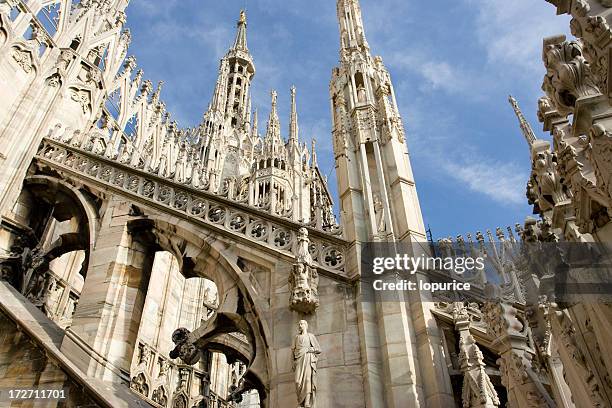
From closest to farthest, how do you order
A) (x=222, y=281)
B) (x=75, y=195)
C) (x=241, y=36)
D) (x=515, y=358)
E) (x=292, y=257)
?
(x=515, y=358) < (x=292, y=257) < (x=222, y=281) < (x=75, y=195) < (x=241, y=36)

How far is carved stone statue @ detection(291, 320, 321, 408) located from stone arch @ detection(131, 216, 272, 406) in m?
0.76

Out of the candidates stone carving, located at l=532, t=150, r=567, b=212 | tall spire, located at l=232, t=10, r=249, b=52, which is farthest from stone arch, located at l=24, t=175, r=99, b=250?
tall spire, located at l=232, t=10, r=249, b=52

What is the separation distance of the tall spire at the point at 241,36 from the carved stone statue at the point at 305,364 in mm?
44311

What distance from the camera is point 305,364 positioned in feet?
20.0

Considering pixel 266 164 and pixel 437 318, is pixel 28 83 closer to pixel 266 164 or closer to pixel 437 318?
pixel 437 318

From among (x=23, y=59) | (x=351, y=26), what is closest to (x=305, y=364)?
(x=351, y=26)

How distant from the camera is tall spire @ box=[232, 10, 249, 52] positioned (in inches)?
1874

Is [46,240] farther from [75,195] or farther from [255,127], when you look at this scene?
[255,127]

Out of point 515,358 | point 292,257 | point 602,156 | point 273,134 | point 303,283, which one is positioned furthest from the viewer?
point 273,134

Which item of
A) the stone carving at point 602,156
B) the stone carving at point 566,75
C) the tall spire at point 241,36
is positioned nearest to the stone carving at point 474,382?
the stone carving at point 602,156

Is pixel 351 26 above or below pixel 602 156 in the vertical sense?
above

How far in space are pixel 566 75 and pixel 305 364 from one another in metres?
4.27

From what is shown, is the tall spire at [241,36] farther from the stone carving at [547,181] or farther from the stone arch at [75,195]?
the stone carving at [547,181]

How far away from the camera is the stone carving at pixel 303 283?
7008 mm
